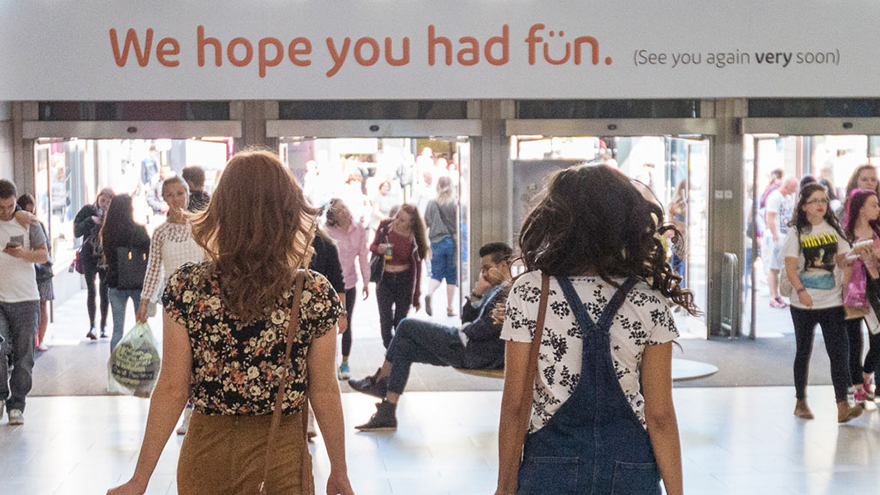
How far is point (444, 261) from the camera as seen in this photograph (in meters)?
11.0

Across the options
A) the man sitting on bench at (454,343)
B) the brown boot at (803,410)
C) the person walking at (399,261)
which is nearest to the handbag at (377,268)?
the person walking at (399,261)

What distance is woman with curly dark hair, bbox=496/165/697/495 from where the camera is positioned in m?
2.47

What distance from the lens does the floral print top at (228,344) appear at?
2580mm

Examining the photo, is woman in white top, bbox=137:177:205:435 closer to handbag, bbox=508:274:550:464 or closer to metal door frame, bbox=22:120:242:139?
handbag, bbox=508:274:550:464

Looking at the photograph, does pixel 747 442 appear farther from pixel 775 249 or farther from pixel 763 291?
pixel 763 291

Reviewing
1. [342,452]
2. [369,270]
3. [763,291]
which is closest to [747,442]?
[369,270]

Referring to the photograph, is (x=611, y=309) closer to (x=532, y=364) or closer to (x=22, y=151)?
(x=532, y=364)

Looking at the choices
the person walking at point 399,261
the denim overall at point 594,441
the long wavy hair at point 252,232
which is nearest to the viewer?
the denim overall at point 594,441

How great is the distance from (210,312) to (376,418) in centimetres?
416

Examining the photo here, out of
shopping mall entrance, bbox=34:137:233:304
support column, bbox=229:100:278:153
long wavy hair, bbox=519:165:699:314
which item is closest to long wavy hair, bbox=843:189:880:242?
long wavy hair, bbox=519:165:699:314

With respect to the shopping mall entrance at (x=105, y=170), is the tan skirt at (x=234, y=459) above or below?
below

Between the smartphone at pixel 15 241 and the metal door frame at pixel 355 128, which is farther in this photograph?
the metal door frame at pixel 355 128

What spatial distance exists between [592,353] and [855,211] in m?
5.32

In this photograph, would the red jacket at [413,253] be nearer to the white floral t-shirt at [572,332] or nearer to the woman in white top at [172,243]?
the woman in white top at [172,243]
